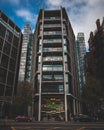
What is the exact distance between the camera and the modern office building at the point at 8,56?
58875 mm

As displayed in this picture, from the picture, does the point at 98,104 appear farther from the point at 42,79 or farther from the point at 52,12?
the point at 52,12

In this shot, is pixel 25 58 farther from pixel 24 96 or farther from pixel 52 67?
pixel 24 96

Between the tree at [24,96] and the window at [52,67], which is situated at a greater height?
the window at [52,67]

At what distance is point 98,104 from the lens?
150 ft

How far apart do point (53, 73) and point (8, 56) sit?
72.3 feet

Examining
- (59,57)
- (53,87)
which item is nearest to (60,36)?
(59,57)

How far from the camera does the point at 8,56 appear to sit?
2530 inches

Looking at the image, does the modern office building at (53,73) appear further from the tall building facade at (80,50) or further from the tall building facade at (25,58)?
the tall building facade at (80,50)

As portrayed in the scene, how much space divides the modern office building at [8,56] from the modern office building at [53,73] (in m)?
12.3

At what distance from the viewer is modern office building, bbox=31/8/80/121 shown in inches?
1953

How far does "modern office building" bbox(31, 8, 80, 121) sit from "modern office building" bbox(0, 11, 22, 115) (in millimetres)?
12305

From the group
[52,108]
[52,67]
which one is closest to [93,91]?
[52,108]

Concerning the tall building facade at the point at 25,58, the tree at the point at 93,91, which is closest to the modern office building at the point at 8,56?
the tall building facade at the point at 25,58

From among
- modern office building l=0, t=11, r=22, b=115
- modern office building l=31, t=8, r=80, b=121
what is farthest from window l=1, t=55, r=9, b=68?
modern office building l=31, t=8, r=80, b=121
